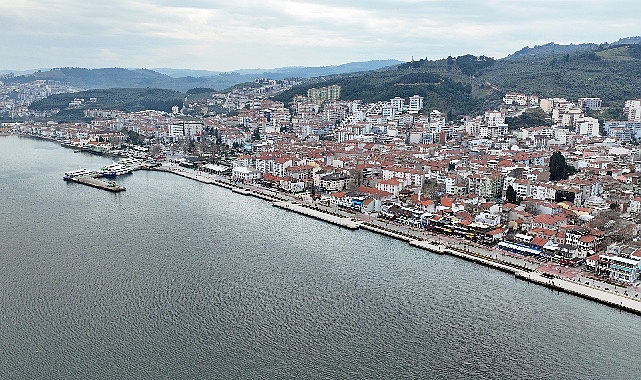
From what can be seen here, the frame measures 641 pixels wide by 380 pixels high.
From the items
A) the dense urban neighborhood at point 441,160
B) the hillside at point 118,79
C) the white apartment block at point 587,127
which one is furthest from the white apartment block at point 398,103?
the hillside at point 118,79

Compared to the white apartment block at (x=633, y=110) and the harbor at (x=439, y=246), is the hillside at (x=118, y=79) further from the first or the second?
the harbor at (x=439, y=246)

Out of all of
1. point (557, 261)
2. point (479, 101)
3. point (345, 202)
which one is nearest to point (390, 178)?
point (345, 202)

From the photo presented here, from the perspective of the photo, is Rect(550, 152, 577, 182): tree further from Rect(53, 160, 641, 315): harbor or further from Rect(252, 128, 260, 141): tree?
Rect(252, 128, 260, 141): tree

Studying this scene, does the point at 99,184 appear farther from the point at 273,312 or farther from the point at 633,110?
the point at 633,110

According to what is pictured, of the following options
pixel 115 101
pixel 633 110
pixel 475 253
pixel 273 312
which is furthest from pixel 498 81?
pixel 273 312

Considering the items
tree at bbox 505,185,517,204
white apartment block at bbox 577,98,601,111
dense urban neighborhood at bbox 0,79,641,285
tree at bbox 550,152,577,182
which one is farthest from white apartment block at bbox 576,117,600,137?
tree at bbox 505,185,517,204

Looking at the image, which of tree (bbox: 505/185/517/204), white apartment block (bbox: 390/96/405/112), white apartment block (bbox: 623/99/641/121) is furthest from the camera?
white apartment block (bbox: 390/96/405/112)

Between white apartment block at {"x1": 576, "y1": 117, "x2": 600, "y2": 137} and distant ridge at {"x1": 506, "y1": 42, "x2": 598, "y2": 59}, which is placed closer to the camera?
white apartment block at {"x1": 576, "y1": 117, "x2": 600, "y2": 137}
